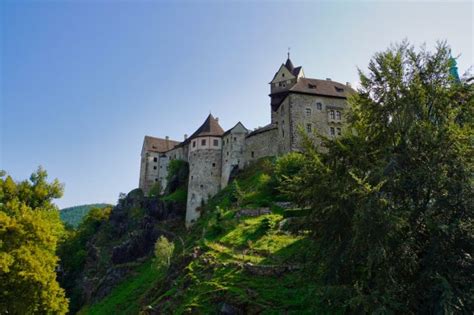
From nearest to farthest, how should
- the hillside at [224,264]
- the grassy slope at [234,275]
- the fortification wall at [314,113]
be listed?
the grassy slope at [234,275]
the hillside at [224,264]
the fortification wall at [314,113]

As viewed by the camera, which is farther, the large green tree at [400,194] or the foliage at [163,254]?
the foliage at [163,254]

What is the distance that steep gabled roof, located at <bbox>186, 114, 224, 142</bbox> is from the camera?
61812 mm

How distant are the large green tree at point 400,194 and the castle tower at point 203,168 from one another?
3985cm

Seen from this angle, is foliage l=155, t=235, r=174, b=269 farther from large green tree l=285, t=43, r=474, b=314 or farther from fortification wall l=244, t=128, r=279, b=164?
large green tree l=285, t=43, r=474, b=314

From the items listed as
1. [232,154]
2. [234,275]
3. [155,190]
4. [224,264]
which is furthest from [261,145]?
[234,275]

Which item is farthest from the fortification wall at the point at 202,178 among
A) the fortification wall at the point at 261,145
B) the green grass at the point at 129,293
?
the green grass at the point at 129,293

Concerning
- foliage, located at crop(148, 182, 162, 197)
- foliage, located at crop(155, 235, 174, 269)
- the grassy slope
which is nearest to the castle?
the grassy slope

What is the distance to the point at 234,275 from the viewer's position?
2766 centimetres

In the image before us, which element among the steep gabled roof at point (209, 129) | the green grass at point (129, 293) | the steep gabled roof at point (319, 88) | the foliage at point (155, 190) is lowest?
the green grass at point (129, 293)

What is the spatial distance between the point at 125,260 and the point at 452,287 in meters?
47.3

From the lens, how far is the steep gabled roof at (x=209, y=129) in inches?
2434

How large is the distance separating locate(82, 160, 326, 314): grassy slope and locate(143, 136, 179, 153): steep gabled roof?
3291 centimetres

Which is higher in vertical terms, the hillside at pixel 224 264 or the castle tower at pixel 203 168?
the castle tower at pixel 203 168

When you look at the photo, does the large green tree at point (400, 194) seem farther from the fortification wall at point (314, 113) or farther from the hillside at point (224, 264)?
the fortification wall at point (314, 113)
